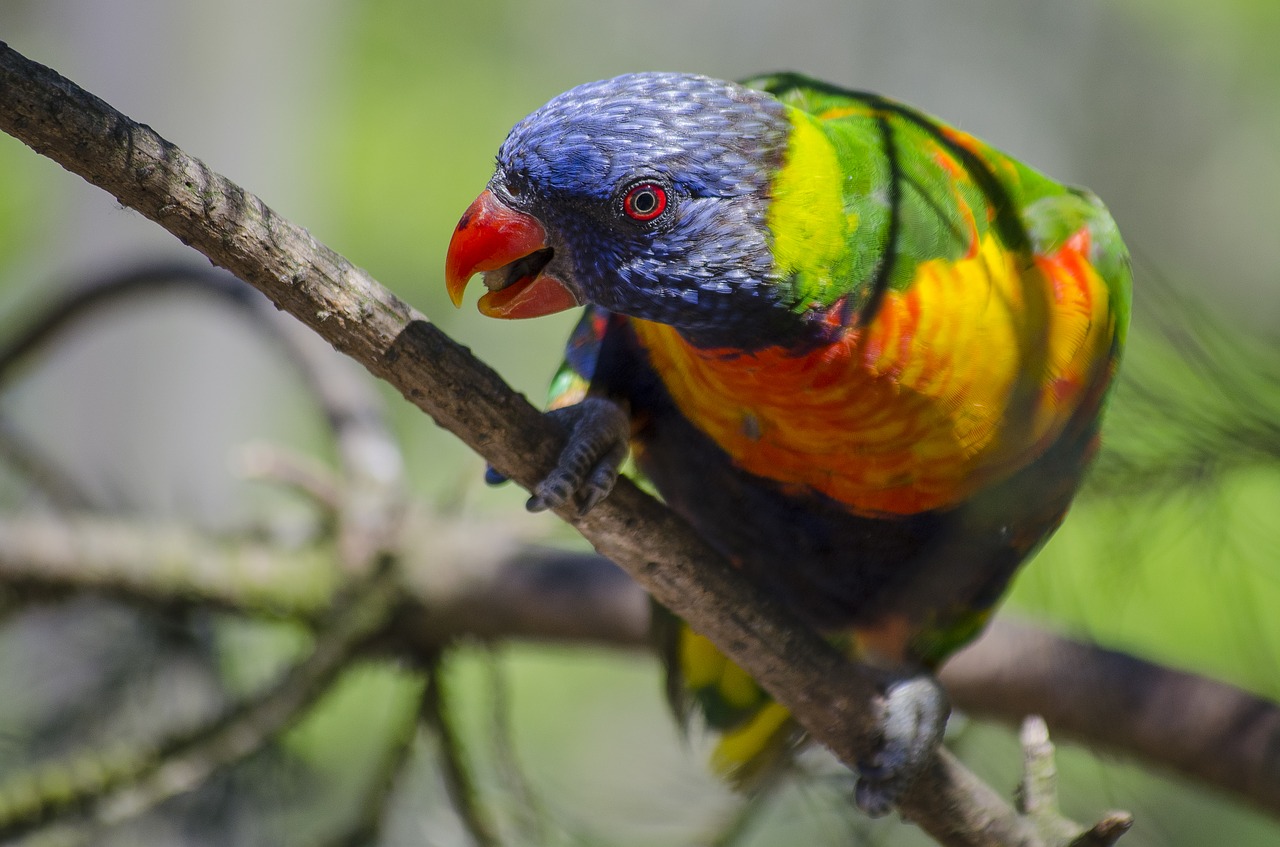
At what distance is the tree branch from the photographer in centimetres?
79

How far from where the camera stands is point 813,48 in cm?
633

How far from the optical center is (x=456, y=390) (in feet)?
3.19

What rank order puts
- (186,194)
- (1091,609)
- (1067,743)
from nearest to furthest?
1. (186,194)
2. (1067,743)
3. (1091,609)

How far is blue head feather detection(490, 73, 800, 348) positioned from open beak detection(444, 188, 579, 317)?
0.02 metres

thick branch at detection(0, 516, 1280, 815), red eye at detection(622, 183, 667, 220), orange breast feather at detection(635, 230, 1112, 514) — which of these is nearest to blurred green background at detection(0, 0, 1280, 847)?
thick branch at detection(0, 516, 1280, 815)

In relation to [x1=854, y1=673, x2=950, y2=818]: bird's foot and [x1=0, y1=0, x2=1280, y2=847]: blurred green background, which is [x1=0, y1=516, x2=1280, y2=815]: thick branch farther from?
[x1=854, y1=673, x2=950, y2=818]: bird's foot

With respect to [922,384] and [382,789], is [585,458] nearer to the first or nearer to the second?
[922,384]

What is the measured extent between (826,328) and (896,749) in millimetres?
549

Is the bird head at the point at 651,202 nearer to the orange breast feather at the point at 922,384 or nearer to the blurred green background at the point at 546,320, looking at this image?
the orange breast feather at the point at 922,384

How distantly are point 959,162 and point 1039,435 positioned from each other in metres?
0.35

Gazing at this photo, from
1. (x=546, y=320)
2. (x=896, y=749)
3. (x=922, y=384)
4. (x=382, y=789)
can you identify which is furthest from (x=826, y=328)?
(x=546, y=320)

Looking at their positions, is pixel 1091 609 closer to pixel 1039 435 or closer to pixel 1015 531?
pixel 1015 531

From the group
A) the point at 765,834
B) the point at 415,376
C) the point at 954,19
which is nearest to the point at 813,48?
the point at 954,19

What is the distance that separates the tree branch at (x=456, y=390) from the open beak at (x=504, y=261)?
12 centimetres
